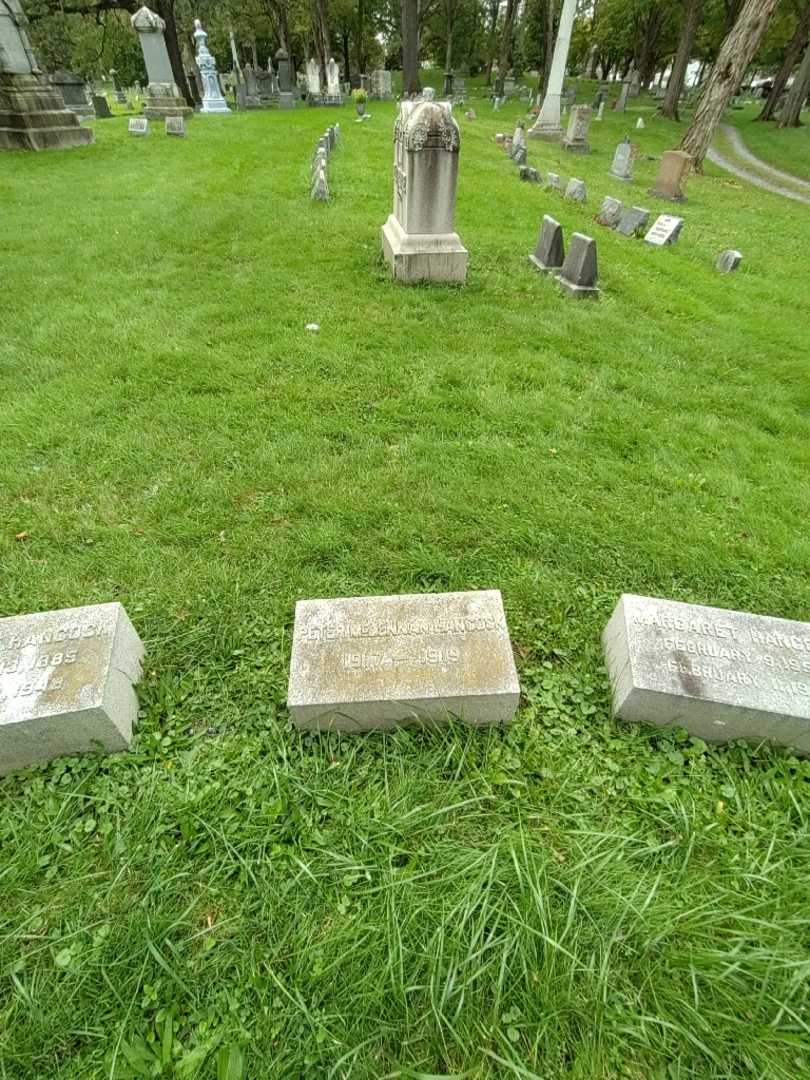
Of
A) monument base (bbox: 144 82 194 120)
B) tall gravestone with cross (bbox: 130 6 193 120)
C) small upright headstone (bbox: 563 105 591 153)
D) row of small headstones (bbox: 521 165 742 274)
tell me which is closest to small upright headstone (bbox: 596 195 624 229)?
row of small headstones (bbox: 521 165 742 274)

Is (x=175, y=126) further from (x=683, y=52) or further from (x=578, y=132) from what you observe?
(x=683, y=52)

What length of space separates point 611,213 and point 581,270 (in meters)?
4.51

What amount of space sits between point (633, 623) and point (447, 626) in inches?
32.9

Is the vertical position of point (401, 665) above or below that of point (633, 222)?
above

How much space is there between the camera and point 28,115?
1240 centimetres

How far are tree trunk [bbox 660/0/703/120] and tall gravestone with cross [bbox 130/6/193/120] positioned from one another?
19.7 metres

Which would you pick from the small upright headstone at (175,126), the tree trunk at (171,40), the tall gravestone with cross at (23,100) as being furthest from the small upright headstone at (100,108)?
the tall gravestone with cross at (23,100)

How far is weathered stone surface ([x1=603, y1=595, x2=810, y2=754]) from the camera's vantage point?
2.20 m

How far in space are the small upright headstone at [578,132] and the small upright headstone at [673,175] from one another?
6.86m

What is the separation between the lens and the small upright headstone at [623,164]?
46.6 ft

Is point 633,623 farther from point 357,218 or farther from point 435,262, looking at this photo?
point 357,218

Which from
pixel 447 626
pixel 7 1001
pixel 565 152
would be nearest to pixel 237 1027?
pixel 7 1001

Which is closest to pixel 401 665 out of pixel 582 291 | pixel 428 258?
pixel 428 258

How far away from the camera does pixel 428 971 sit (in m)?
1.66
